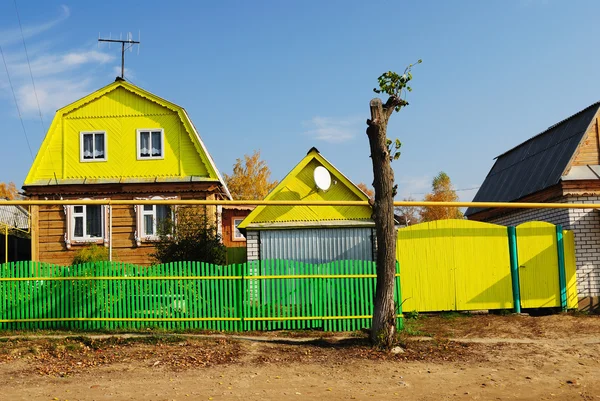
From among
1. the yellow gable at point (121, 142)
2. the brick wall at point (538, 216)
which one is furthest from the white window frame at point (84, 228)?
the brick wall at point (538, 216)

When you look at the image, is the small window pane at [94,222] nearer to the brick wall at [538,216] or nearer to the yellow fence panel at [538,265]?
the brick wall at [538,216]

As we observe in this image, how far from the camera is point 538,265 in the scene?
46.0 ft

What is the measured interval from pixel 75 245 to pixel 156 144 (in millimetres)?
4420

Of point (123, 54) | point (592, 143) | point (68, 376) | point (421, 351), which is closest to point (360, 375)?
point (421, 351)

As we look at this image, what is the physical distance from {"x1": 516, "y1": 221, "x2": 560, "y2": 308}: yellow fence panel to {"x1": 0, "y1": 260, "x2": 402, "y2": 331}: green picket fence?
4.00 meters

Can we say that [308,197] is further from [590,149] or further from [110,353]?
[110,353]

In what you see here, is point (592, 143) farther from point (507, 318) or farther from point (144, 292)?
point (144, 292)

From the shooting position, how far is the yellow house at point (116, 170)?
69.6ft

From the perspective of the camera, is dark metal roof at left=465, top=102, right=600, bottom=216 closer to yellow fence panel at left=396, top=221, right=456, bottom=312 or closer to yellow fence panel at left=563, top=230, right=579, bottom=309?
yellow fence panel at left=563, top=230, right=579, bottom=309

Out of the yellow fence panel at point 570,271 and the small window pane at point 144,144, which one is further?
the small window pane at point 144,144

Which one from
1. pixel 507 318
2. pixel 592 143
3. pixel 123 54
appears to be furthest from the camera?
pixel 123 54

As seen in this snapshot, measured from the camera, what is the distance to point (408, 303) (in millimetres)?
13789

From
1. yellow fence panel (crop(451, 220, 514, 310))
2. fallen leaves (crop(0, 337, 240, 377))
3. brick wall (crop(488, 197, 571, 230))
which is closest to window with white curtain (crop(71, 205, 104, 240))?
fallen leaves (crop(0, 337, 240, 377))

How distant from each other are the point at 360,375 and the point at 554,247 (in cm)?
727
